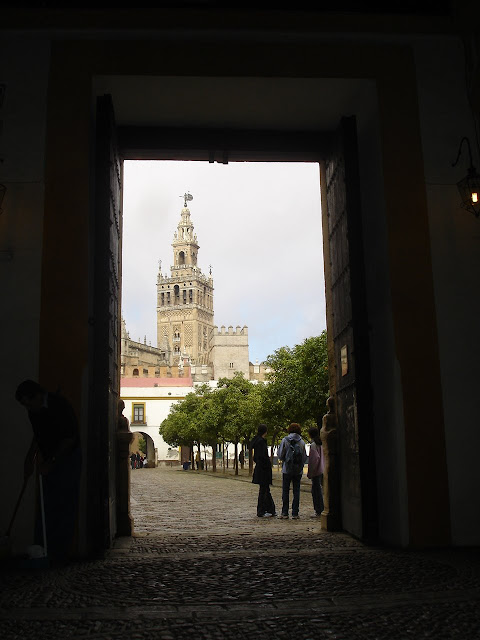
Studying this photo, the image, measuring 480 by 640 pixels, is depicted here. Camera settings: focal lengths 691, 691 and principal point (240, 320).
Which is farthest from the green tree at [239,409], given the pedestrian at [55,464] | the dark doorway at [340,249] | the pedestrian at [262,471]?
the pedestrian at [55,464]

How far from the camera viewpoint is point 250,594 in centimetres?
459

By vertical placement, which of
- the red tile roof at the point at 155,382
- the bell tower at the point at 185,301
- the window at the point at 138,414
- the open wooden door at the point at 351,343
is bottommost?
the open wooden door at the point at 351,343

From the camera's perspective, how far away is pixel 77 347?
6.53 meters

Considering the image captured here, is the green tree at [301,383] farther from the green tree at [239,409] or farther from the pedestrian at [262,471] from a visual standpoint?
the pedestrian at [262,471]

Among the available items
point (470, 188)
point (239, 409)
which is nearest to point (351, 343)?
point (470, 188)

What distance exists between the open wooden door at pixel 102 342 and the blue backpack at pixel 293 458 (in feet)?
13.5

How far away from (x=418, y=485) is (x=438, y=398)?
855 millimetres

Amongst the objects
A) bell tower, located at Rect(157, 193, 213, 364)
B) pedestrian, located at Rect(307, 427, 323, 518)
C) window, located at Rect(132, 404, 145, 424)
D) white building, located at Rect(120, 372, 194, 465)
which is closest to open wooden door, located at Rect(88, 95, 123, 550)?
pedestrian, located at Rect(307, 427, 323, 518)

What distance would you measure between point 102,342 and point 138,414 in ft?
195

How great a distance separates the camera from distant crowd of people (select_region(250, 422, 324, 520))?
439 inches

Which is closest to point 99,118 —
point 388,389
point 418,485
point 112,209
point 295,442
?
point 112,209

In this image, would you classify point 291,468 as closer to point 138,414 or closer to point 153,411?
point 138,414

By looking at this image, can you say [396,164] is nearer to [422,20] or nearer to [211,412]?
[422,20]

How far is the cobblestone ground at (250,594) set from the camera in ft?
12.4
